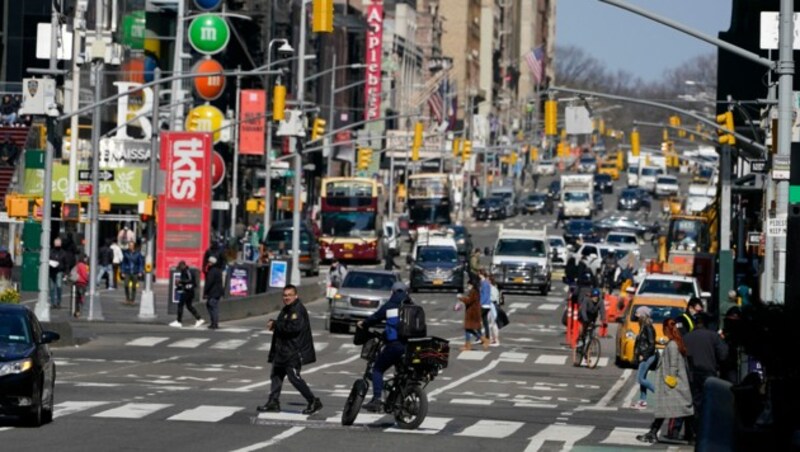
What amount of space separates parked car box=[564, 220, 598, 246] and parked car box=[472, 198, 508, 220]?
108 ft

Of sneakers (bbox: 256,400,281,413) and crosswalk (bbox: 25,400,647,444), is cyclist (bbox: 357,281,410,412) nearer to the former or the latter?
crosswalk (bbox: 25,400,647,444)

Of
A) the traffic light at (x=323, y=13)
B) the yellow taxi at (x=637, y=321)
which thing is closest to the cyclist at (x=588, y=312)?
the yellow taxi at (x=637, y=321)

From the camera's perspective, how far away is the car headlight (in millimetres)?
21641

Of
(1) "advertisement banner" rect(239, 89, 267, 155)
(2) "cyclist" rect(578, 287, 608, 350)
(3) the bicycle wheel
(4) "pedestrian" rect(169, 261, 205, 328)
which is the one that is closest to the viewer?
(3) the bicycle wheel

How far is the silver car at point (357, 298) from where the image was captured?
45.6 metres

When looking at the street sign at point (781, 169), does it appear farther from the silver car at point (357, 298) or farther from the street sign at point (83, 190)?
the street sign at point (83, 190)

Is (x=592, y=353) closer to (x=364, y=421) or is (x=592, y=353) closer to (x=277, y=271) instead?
(x=364, y=421)

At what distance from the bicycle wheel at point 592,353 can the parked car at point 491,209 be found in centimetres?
9079

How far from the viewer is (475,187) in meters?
161

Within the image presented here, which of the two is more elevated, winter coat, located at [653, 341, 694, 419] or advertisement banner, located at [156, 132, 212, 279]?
advertisement banner, located at [156, 132, 212, 279]

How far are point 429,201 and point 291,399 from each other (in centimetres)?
7998

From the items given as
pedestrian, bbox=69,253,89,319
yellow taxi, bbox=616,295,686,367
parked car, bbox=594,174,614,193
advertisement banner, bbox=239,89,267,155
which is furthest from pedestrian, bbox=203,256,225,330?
parked car, bbox=594,174,614,193

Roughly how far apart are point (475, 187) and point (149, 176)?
111204 mm

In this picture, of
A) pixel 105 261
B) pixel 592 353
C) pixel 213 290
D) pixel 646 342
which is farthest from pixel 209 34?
pixel 646 342
